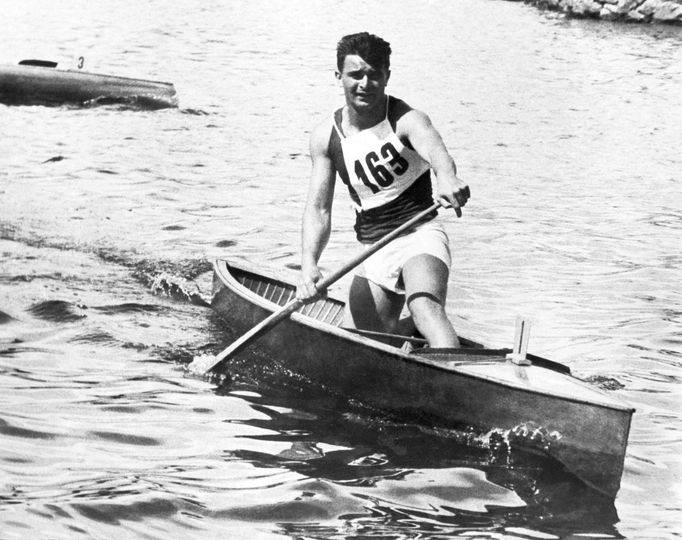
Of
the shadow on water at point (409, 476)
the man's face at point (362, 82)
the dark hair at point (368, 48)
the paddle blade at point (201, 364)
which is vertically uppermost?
the dark hair at point (368, 48)

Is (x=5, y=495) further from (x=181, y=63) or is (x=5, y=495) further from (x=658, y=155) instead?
(x=181, y=63)

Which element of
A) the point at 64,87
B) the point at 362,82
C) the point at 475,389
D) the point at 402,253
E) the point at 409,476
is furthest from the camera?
the point at 64,87

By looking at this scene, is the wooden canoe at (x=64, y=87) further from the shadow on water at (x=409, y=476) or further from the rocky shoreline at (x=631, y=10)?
the rocky shoreline at (x=631, y=10)

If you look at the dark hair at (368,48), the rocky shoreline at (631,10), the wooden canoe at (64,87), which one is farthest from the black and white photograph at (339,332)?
the rocky shoreline at (631,10)

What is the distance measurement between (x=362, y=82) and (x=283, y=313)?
1.44 metres

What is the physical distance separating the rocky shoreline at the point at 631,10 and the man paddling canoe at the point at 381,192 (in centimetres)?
3261

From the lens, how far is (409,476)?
5871mm

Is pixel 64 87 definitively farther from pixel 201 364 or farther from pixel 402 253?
pixel 402 253

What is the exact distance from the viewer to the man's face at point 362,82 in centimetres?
666

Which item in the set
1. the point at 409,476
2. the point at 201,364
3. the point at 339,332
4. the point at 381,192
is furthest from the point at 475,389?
the point at 201,364

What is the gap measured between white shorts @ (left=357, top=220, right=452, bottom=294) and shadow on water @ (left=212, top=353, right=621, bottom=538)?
2.49 feet

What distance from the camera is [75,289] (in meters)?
9.23

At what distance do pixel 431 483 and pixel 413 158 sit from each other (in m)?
2.02

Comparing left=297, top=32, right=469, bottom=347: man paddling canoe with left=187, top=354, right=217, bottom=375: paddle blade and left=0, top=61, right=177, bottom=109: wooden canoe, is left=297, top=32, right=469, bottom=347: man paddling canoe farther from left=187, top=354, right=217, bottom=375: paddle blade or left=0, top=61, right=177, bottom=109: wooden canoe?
left=0, top=61, right=177, bottom=109: wooden canoe
